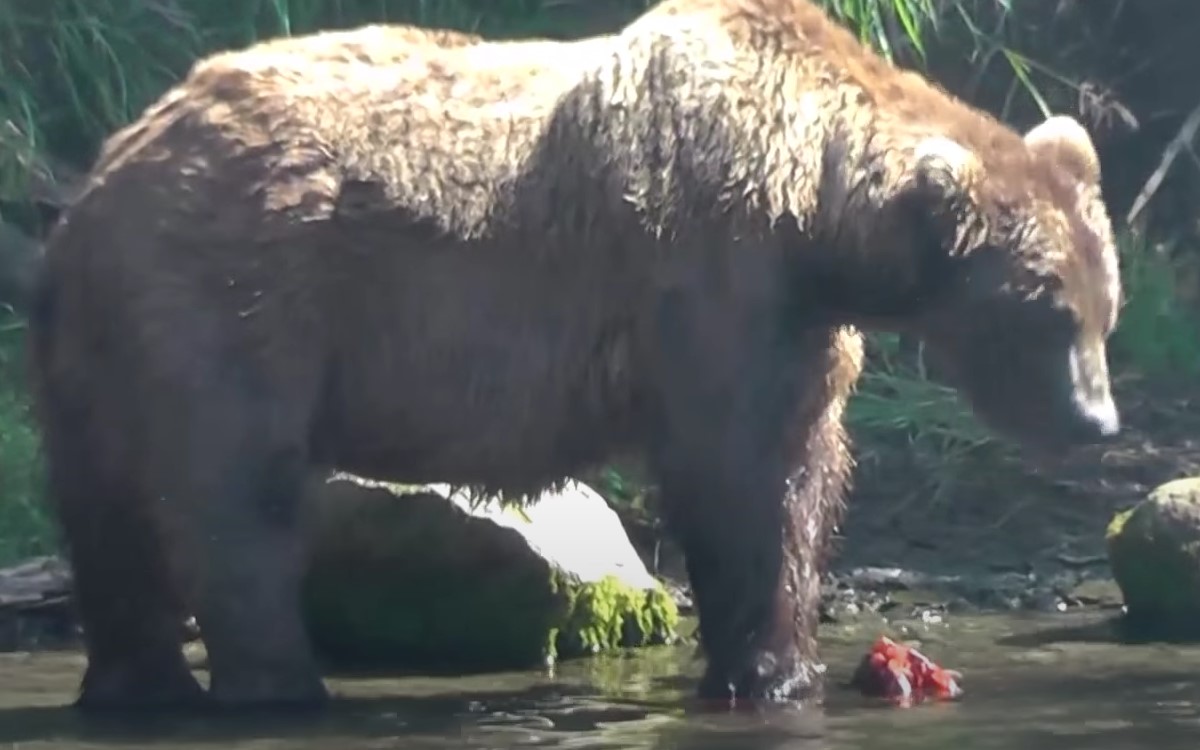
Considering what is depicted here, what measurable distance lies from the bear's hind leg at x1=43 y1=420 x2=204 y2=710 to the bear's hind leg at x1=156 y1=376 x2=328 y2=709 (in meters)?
0.25

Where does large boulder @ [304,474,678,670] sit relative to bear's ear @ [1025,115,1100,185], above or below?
below

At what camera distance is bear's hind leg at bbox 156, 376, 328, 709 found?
6.79m

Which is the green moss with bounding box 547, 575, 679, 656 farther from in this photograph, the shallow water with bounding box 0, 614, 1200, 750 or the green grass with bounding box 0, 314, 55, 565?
the green grass with bounding box 0, 314, 55, 565

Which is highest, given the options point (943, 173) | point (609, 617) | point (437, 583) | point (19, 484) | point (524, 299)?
point (943, 173)

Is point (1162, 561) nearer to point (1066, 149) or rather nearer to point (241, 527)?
point (1066, 149)

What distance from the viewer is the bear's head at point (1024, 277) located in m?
7.08

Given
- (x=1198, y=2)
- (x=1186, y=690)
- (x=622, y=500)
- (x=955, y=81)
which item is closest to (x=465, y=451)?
(x=1186, y=690)

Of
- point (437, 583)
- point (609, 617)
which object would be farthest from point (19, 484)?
point (609, 617)

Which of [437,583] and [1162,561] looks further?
[1162,561]

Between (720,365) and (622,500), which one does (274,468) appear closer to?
(720,365)

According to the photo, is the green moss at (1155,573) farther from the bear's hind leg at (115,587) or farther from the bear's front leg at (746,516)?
the bear's hind leg at (115,587)

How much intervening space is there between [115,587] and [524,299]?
128 cm

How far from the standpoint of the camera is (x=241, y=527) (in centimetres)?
682

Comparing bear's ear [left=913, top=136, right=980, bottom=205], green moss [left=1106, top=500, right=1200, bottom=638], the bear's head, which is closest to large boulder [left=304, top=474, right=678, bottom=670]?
the bear's head
